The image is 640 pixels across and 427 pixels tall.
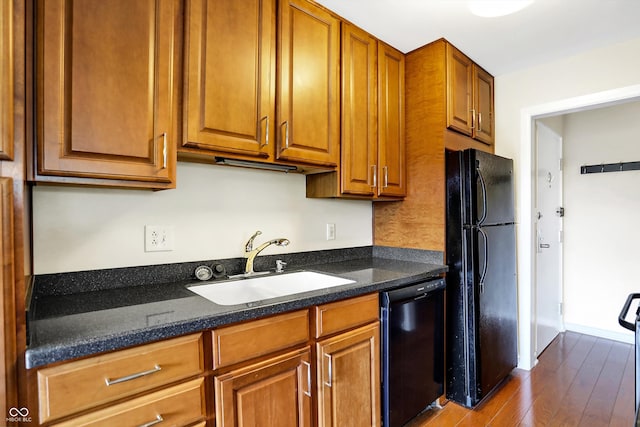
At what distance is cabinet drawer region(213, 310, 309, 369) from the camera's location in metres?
1.10

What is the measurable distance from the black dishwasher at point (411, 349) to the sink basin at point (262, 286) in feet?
1.01

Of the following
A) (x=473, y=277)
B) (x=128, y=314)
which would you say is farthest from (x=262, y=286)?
(x=473, y=277)

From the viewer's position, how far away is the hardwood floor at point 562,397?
1.92m

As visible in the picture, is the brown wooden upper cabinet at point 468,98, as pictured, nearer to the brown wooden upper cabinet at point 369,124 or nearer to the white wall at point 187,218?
the brown wooden upper cabinet at point 369,124

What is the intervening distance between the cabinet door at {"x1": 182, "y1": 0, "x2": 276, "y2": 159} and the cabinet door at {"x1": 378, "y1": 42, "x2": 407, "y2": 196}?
80 centimetres

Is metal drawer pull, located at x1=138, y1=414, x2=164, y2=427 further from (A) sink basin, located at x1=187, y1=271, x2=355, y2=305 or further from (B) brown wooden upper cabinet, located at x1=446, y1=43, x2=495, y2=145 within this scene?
(B) brown wooden upper cabinet, located at x1=446, y1=43, x2=495, y2=145

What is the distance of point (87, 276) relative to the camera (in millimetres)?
1346

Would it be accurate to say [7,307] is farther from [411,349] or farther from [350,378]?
[411,349]

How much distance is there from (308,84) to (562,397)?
8.22ft

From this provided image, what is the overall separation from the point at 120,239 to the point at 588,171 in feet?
12.9

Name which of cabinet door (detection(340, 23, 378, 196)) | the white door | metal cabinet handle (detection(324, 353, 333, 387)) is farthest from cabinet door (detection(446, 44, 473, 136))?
metal cabinet handle (detection(324, 353, 333, 387))

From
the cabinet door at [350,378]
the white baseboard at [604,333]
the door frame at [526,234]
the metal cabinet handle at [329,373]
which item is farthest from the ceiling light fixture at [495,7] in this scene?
the white baseboard at [604,333]

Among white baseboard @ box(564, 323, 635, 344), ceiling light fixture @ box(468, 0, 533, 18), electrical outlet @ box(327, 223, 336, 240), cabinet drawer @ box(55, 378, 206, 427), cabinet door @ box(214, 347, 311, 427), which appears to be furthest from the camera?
white baseboard @ box(564, 323, 635, 344)

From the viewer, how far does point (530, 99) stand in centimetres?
252
